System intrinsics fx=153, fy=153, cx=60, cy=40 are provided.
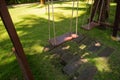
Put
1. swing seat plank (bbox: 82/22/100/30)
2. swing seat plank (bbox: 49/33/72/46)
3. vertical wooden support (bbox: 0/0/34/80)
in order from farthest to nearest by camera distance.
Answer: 1. swing seat plank (bbox: 82/22/100/30)
2. swing seat plank (bbox: 49/33/72/46)
3. vertical wooden support (bbox: 0/0/34/80)

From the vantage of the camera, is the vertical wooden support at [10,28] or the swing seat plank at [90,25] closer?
the vertical wooden support at [10,28]

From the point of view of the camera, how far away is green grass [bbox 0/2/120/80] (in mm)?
4125

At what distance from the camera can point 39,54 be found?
196 inches

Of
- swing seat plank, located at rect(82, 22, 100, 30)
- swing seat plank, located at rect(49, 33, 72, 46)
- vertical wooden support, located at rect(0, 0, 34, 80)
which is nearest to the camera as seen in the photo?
vertical wooden support, located at rect(0, 0, 34, 80)

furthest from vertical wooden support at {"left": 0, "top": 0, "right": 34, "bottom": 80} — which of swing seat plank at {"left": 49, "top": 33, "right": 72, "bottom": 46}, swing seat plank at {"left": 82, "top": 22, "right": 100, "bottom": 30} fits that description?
swing seat plank at {"left": 82, "top": 22, "right": 100, "bottom": 30}

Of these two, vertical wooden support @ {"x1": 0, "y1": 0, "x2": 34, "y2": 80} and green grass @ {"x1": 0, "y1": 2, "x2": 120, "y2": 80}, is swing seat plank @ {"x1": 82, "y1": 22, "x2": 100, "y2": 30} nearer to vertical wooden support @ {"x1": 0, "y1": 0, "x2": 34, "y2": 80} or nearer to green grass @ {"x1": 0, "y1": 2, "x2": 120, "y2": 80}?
green grass @ {"x1": 0, "y1": 2, "x2": 120, "y2": 80}

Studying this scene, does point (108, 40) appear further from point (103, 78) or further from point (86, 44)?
point (103, 78)

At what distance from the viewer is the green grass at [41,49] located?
4125mm

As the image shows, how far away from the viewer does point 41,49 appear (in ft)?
17.3

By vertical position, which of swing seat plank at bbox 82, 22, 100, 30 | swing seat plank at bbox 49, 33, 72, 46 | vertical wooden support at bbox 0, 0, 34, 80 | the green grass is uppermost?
vertical wooden support at bbox 0, 0, 34, 80

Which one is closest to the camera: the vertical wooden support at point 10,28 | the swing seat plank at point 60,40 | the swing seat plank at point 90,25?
the vertical wooden support at point 10,28

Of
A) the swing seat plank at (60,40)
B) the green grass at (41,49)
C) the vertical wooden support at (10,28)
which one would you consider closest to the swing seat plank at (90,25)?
the green grass at (41,49)

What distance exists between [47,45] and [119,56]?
2446mm

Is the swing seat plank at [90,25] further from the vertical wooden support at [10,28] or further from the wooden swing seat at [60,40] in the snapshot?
the vertical wooden support at [10,28]
